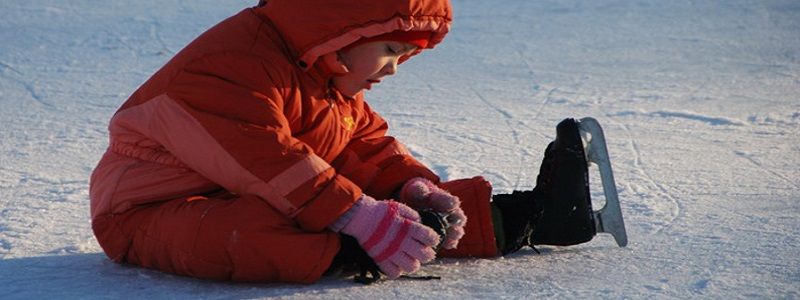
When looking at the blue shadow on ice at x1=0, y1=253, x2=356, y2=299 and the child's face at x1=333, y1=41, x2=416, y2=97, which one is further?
the child's face at x1=333, y1=41, x2=416, y2=97

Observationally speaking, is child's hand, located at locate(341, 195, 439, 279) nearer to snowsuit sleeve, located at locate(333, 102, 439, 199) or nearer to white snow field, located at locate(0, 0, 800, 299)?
white snow field, located at locate(0, 0, 800, 299)

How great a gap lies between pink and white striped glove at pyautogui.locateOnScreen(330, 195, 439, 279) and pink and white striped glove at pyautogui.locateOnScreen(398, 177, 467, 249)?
0.13 m

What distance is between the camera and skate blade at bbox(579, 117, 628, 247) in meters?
2.75

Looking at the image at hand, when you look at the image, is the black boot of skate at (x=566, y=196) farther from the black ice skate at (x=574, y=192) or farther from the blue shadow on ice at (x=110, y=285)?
the blue shadow on ice at (x=110, y=285)

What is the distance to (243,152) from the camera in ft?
7.80

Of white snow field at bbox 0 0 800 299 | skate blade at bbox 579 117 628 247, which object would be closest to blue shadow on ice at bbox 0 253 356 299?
white snow field at bbox 0 0 800 299

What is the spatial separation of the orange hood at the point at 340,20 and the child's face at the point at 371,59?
0.06 metres

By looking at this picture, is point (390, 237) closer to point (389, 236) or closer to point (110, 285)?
point (389, 236)

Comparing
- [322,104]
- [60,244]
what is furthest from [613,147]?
[60,244]

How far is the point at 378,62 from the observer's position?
257cm

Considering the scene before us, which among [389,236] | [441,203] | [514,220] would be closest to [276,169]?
[389,236]

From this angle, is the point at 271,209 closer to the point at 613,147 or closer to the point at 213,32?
the point at 213,32

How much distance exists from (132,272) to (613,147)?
77.2 inches

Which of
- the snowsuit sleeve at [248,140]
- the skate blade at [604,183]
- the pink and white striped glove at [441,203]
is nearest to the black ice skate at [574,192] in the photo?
the skate blade at [604,183]
